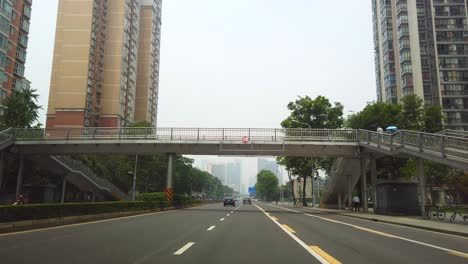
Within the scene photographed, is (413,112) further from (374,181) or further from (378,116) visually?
(374,181)

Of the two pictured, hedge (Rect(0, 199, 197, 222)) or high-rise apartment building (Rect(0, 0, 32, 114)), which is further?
high-rise apartment building (Rect(0, 0, 32, 114))

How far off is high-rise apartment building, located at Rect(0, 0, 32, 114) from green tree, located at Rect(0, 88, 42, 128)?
11211 millimetres

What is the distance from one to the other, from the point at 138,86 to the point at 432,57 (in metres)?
73.4

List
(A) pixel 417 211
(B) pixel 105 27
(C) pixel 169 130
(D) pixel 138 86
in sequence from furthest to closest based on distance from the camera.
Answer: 1. (D) pixel 138 86
2. (B) pixel 105 27
3. (C) pixel 169 130
4. (A) pixel 417 211

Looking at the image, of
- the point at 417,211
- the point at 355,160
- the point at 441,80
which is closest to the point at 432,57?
the point at 441,80

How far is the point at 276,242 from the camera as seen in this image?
10.9 metres

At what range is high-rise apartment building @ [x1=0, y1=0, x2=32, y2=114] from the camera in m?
51.0

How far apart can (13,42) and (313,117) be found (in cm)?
4407

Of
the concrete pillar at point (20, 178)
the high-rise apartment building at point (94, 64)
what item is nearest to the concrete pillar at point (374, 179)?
the concrete pillar at point (20, 178)

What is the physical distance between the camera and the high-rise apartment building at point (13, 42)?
5103cm

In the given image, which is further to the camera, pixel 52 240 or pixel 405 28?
pixel 405 28

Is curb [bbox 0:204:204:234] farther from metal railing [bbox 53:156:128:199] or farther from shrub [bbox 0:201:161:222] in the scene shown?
metal railing [bbox 53:156:128:199]

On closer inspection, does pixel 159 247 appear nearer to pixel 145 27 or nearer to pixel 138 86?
pixel 138 86

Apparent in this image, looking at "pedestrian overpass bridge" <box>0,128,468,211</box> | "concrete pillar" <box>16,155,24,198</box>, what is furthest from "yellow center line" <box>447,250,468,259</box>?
"concrete pillar" <box>16,155,24,198</box>
